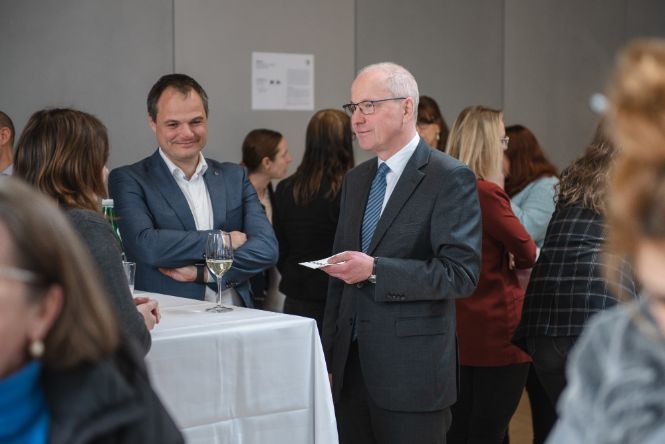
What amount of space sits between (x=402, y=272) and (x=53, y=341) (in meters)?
1.72

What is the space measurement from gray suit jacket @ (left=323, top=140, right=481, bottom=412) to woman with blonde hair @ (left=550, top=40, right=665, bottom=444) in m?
1.83

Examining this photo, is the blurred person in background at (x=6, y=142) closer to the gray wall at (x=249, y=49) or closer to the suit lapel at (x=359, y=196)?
the gray wall at (x=249, y=49)

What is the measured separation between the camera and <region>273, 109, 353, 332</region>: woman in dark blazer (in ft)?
14.8

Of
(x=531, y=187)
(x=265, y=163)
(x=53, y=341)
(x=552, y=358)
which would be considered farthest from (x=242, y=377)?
(x=265, y=163)

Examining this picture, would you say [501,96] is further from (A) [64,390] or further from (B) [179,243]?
(A) [64,390]

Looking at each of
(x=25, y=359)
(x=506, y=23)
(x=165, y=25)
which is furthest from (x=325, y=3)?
(x=25, y=359)

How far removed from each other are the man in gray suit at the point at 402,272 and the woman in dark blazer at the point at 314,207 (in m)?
1.33

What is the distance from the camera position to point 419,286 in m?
2.92

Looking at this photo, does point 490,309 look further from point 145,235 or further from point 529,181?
point 145,235

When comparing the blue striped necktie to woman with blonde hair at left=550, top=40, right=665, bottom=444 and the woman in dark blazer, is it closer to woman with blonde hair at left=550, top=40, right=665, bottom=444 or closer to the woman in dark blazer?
the woman in dark blazer

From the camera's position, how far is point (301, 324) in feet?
9.67

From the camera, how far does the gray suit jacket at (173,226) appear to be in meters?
3.34

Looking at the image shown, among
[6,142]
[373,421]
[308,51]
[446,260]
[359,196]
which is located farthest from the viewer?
[308,51]

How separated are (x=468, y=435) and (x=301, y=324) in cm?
142
